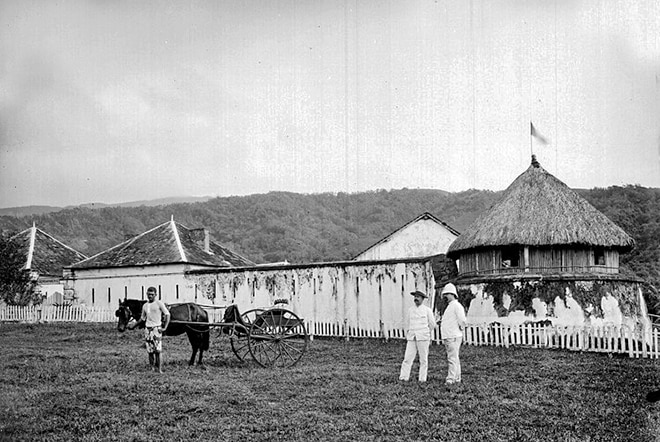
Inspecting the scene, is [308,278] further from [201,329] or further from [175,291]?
[201,329]

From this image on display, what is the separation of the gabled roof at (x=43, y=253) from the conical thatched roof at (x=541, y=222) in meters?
26.9

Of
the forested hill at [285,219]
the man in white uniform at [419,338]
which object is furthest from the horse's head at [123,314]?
the forested hill at [285,219]

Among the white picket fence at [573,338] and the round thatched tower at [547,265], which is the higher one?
the round thatched tower at [547,265]

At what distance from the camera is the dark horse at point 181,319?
48.7 feet

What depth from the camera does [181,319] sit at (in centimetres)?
1504

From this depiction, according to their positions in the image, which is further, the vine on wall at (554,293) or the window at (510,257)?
the window at (510,257)

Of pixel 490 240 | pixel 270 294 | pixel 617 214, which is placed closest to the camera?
pixel 490 240

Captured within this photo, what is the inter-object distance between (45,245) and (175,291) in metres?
15.7

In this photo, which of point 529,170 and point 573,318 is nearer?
point 573,318

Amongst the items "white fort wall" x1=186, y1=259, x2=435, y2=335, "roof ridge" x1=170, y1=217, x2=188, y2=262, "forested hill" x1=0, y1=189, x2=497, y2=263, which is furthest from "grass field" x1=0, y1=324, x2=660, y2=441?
"forested hill" x1=0, y1=189, x2=497, y2=263

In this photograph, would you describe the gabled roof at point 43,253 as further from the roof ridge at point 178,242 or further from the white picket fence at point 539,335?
the white picket fence at point 539,335

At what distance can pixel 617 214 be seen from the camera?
47844 millimetres

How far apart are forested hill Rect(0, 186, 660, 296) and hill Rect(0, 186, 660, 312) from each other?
11cm

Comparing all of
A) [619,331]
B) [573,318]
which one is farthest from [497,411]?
[573,318]
